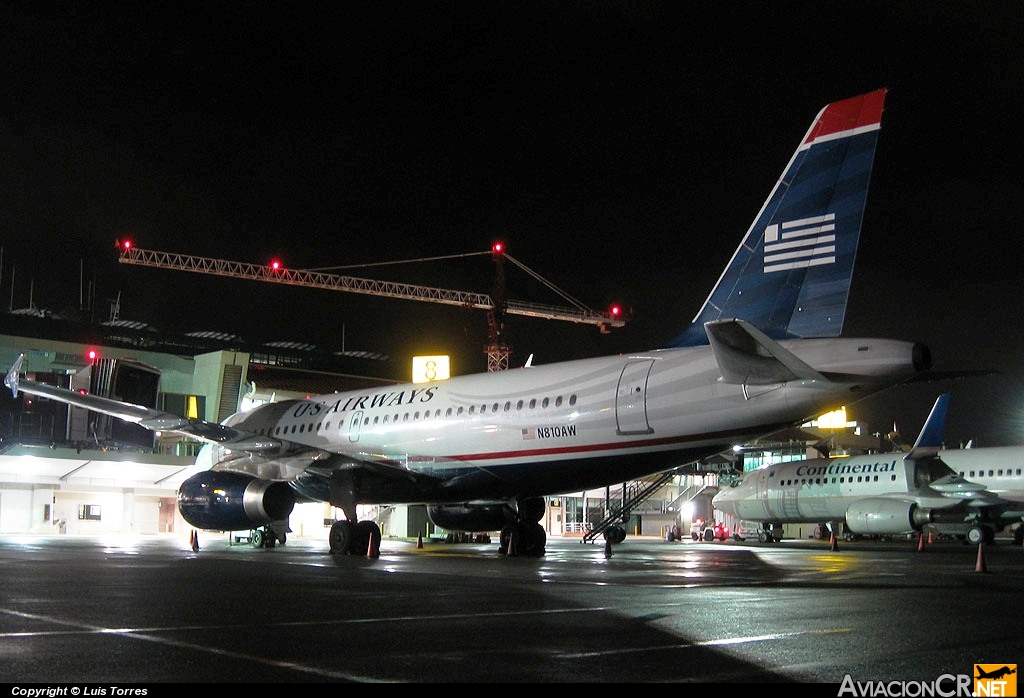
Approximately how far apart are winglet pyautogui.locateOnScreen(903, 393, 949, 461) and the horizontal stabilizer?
2029 cm

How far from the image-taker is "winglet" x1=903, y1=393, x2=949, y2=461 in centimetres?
3419

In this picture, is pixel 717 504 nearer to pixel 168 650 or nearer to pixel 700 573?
pixel 700 573

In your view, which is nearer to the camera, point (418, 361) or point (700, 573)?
point (700, 573)

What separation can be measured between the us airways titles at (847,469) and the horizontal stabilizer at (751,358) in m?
19.9

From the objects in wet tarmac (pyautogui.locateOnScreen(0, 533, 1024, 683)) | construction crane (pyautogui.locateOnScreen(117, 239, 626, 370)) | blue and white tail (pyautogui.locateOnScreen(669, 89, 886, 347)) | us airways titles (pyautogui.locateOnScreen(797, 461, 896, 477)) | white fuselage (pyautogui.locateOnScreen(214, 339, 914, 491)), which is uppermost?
construction crane (pyautogui.locateOnScreen(117, 239, 626, 370))

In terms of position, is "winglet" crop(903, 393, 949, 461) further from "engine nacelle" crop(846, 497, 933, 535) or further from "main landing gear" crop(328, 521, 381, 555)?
"main landing gear" crop(328, 521, 381, 555)

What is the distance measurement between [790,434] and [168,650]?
3099 inches

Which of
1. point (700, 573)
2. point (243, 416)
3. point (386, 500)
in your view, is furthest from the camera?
point (243, 416)

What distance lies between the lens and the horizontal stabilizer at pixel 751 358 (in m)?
15.5

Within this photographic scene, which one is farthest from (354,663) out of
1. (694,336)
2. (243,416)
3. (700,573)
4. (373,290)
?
(373,290)

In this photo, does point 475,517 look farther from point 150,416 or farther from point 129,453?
point 129,453

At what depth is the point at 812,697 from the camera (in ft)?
17.0

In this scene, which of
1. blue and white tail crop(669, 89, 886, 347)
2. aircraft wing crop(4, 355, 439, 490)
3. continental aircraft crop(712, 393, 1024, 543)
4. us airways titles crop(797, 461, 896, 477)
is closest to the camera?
blue and white tail crop(669, 89, 886, 347)

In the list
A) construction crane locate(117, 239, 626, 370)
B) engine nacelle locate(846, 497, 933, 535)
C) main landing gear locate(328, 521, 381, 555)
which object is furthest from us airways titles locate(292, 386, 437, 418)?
construction crane locate(117, 239, 626, 370)
